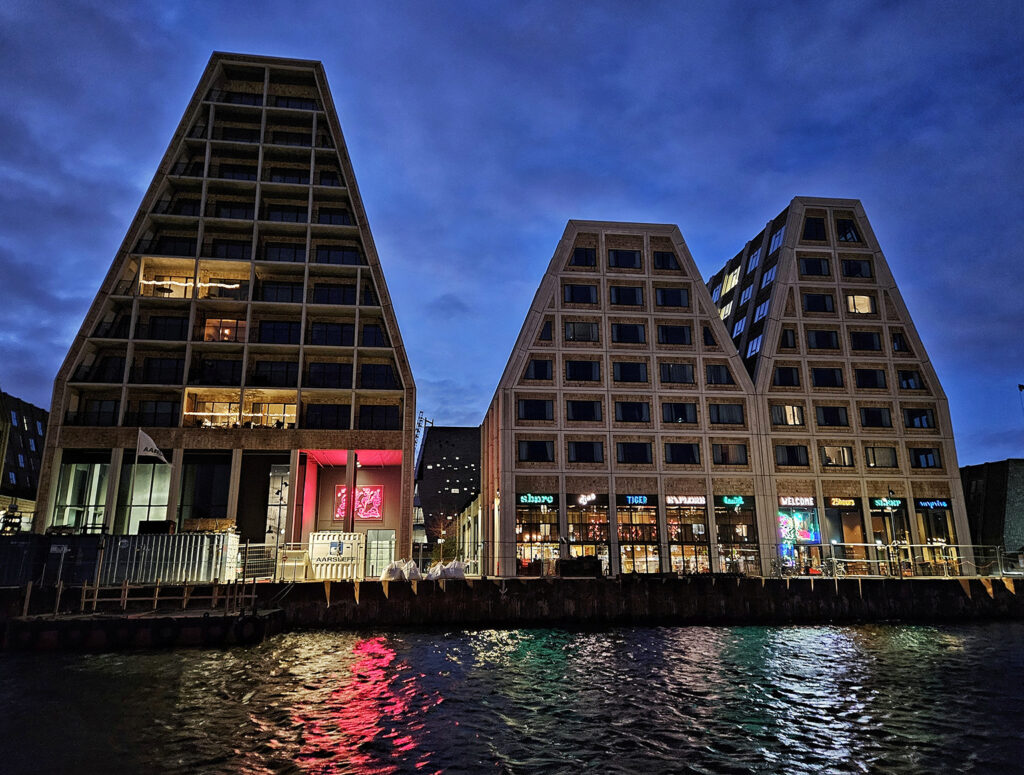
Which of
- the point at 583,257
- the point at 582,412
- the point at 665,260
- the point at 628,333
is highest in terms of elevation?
the point at 665,260

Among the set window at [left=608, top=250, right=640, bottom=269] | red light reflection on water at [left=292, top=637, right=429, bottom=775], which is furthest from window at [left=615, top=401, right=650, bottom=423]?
red light reflection on water at [left=292, top=637, right=429, bottom=775]

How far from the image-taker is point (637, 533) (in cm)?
5862

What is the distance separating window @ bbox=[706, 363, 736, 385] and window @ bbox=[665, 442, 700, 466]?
6.43 m

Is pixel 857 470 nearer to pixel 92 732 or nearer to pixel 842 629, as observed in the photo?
pixel 842 629

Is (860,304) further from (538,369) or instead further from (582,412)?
(538,369)

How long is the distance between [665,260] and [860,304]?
1950 centimetres

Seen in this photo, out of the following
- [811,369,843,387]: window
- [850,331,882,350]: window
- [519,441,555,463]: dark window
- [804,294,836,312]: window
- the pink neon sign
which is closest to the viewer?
[519,441,555,463]: dark window

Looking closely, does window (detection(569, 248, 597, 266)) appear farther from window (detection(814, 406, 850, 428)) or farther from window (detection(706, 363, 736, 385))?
window (detection(814, 406, 850, 428))

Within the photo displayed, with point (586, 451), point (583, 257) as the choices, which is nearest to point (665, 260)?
point (583, 257)

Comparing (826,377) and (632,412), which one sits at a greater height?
(826,377)

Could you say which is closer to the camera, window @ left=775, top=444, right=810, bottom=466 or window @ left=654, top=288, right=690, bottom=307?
window @ left=775, top=444, right=810, bottom=466

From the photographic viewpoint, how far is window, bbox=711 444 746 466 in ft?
200

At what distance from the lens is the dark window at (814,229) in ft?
222

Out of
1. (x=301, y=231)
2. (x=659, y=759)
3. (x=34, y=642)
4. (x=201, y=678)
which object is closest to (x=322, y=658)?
(x=201, y=678)
